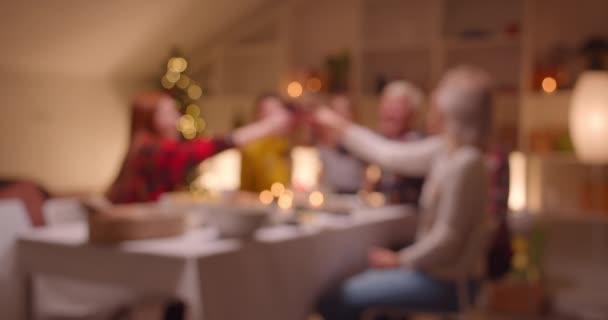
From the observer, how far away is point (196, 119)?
15.4 ft

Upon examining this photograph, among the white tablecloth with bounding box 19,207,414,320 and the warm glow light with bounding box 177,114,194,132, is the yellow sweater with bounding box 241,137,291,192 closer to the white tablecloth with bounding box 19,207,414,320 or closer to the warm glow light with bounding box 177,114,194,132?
the warm glow light with bounding box 177,114,194,132

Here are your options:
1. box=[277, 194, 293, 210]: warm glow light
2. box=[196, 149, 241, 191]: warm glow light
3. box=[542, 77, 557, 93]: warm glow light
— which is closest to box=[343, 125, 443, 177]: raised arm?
box=[277, 194, 293, 210]: warm glow light

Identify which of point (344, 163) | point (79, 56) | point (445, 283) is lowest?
point (445, 283)

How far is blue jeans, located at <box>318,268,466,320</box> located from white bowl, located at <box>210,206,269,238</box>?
56 centimetres

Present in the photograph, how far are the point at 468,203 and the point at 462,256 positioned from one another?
0.65 feet

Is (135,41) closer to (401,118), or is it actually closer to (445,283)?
(401,118)

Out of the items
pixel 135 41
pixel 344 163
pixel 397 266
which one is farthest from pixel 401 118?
pixel 135 41

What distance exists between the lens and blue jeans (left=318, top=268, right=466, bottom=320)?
2623mm

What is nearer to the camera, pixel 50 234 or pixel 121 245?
pixel 121 245

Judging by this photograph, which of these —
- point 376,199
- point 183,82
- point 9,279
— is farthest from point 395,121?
point 9,279

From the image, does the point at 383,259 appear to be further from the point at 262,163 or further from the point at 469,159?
the point at 262,163

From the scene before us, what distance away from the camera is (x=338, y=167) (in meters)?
4.16

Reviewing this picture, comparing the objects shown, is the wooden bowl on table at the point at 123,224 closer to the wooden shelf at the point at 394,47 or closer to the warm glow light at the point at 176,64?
the warm glow light at the point at 176,64

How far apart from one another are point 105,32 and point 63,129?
2.79ft
